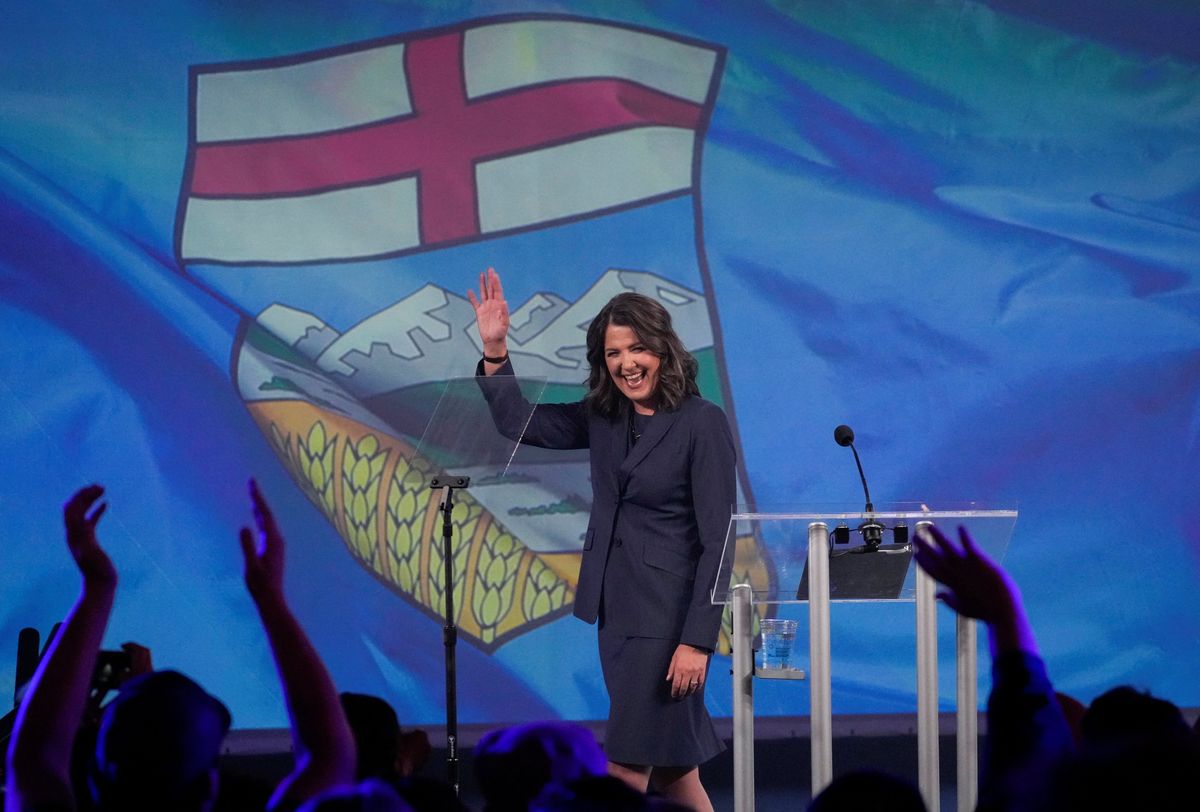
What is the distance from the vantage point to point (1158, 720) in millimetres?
1857

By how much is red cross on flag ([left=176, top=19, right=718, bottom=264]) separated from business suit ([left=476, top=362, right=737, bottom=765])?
229 cm

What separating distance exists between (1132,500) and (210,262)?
4.01 meters

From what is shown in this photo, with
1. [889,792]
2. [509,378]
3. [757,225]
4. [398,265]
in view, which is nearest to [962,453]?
[757,225]

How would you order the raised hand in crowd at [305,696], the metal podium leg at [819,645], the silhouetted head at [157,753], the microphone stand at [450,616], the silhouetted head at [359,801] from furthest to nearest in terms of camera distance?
the microphone stand at [450,616]
the metal podium leg at [819,645]
the raised hand in crowd at [305,696]
the silhouetted head at [157,753]
the silhouetted head at [359,801]

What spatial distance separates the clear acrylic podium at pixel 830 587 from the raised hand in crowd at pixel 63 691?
5.33 feet

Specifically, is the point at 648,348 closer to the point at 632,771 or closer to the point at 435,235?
the point at 632,771

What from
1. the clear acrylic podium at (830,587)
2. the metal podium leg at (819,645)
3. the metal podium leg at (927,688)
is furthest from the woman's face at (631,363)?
the metal podium leg at (927,688)

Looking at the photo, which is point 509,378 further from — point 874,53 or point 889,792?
point 874,53

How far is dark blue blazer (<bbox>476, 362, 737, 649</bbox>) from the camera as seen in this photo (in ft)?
11.4

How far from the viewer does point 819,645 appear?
3.23 meters

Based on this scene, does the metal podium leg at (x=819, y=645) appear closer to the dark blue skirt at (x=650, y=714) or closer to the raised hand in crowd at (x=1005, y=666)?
the dark blue skirt at (x=650, y=714)

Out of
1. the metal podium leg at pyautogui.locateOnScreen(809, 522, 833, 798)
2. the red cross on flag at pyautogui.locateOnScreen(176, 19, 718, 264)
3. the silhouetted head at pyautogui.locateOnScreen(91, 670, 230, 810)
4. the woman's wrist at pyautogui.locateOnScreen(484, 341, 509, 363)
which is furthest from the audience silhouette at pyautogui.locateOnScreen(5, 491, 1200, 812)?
the red cross on flag at pyautogui.locateOnScreen(176, 19, 718, 264)

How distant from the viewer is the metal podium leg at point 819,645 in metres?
3.23

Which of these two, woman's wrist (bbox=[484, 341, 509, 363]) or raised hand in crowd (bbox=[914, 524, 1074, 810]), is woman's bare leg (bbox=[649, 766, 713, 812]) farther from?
raised hand in crowd (bbox=[914, 524, 1074, 810])
